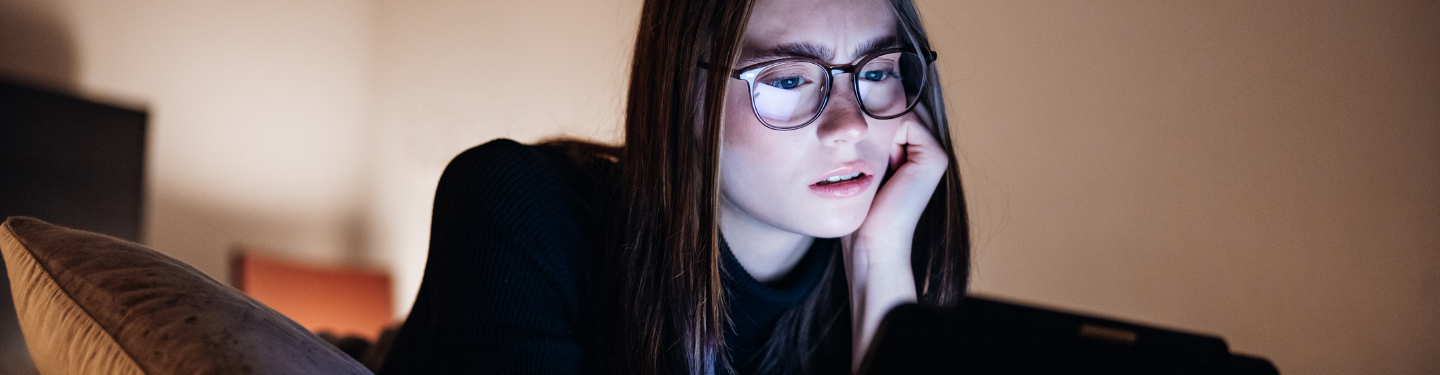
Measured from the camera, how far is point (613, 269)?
2.87ft

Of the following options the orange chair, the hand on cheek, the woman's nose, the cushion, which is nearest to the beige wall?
the orange chair

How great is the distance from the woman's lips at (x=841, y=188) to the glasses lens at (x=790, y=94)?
78mm

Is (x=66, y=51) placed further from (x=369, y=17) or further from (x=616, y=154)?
(x=616, y=154)

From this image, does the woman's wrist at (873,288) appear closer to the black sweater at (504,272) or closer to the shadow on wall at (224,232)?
the black sweater at (504,272)

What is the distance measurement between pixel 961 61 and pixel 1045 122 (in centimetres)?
22

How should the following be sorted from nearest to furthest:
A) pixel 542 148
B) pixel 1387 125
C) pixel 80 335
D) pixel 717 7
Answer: pixel 80 335, pixel 717 7, pixel 542 148, pixel 1387 125

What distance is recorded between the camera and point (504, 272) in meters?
0.78

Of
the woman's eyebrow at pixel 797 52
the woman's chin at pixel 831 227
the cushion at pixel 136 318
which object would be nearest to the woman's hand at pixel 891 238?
the woman's chin at pixel 831 227

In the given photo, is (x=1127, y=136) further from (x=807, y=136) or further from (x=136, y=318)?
(x=136, y=318)

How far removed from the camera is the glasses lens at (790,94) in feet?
2.67

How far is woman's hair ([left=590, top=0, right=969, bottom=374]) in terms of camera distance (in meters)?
0.82

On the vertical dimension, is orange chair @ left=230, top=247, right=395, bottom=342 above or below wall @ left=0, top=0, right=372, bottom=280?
below

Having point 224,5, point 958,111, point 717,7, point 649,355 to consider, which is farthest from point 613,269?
point 224,5

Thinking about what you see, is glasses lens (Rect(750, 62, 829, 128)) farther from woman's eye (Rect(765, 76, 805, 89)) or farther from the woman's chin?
the woman's chin
